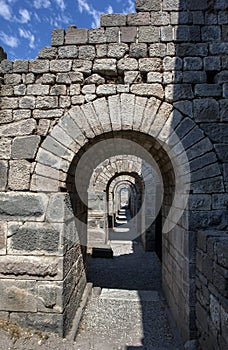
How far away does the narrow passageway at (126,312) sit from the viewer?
3.31 metres

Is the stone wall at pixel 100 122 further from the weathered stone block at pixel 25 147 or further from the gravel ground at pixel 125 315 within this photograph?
the gravel ground at pixel 125 315

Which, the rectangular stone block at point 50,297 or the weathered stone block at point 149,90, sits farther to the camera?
the weathered stone block at point 149,90

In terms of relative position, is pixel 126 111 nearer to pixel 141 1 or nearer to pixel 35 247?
pixel 141 1

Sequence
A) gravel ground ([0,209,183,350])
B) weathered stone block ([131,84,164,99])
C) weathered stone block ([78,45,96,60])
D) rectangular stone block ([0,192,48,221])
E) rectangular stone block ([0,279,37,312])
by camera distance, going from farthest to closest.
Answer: weathered stone block ([78,45,96,60]) < weathered stone block ([131,84,164,99]) < rectangular stone block ([0,192,48,221]) < rectangular stone block ([0,279,37,312]) < gravel ground ([0,209,183,350])

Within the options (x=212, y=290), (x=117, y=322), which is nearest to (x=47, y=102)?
(x=212, y=290)

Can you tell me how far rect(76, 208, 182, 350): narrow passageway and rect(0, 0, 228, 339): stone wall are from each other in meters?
0.33

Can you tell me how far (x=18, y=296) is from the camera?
3.16 m

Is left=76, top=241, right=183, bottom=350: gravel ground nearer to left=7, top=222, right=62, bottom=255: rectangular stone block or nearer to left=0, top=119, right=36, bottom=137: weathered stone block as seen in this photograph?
left=7, top=222, right=62, bottom=255: rectangular stone block

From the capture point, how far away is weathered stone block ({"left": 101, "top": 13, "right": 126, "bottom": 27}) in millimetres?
3479

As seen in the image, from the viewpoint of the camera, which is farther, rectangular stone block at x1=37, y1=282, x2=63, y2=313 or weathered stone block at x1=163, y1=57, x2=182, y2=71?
weathered stone block at x1=163, y1=57, x2=182, y2=71

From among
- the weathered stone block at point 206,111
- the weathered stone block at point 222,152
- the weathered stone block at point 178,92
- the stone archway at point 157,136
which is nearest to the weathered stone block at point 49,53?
the stone archway at point 157,136

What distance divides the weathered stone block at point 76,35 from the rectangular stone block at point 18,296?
10.8 ft

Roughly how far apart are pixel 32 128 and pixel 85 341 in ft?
9.56

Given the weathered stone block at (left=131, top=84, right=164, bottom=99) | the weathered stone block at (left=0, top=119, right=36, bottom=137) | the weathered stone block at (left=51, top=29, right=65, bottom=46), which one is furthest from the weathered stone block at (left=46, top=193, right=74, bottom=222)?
the weathered stone block at (left=51, top=29, right=65, bottom=46)
